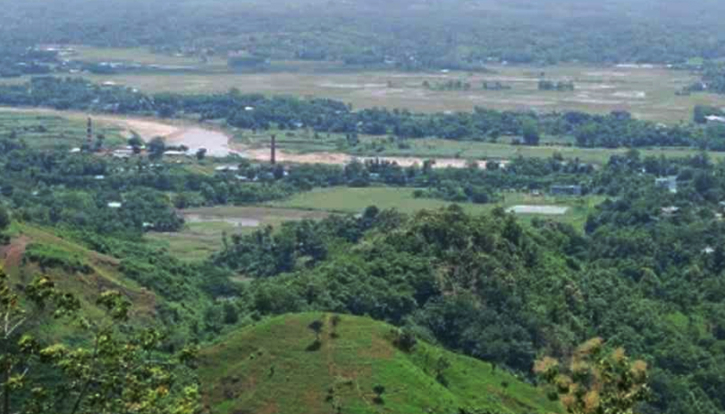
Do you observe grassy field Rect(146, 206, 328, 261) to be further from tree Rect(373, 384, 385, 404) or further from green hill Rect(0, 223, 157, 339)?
tree Rect(373, 384, 385, 404)

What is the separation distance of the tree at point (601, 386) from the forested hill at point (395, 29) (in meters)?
90.5

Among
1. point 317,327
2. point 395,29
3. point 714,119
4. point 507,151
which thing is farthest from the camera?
point 395,29

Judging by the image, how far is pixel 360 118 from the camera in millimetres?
76562

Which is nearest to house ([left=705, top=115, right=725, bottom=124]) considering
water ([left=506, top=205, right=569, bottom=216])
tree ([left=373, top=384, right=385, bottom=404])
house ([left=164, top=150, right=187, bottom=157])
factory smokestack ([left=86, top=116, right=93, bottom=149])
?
water ([left=506, top=205, right=569, bottom=216])

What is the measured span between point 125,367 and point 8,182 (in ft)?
145

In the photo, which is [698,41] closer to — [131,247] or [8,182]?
[8,182]

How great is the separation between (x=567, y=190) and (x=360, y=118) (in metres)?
21.3

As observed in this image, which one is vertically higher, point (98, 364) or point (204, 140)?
point (98, 364)

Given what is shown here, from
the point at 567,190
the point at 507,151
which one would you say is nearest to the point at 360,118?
the point at 507,151

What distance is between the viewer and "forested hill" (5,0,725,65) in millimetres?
109250

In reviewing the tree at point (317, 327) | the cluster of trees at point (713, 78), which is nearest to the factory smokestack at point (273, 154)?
the cluster of trees at point (713, 78)

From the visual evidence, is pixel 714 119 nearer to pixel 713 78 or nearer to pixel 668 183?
pixel 713 78

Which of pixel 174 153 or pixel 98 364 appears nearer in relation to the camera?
pixel 98 364

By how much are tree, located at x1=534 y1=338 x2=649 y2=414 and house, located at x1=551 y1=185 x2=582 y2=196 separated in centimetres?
4488
